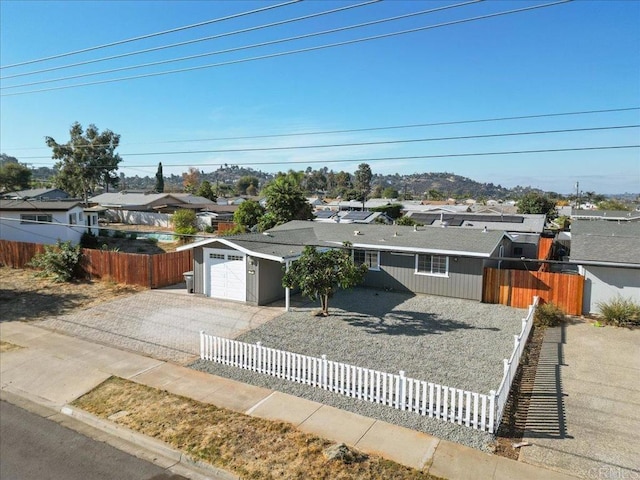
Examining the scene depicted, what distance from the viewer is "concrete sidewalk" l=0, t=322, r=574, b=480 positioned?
7473mm

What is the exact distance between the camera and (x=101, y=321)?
16203 millimetres

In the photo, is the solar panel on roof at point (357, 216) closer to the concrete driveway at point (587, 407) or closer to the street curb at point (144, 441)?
the concrete driveway at point (587, 407)

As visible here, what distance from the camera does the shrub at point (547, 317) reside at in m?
16.1

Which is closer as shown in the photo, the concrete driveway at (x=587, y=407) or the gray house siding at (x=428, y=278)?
the concrete driveway at (x=587, y=407)

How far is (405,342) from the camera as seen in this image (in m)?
13.9

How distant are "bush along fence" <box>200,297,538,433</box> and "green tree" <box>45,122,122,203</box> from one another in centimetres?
5526

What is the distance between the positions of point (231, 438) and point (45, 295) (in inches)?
639

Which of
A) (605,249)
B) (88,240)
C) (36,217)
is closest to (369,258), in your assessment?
(605,249)

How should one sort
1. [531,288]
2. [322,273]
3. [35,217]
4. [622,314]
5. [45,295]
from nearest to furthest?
1. [322,273]
2. [622,314]
3. [531,288]
4. [45,295]
5. [35,217]

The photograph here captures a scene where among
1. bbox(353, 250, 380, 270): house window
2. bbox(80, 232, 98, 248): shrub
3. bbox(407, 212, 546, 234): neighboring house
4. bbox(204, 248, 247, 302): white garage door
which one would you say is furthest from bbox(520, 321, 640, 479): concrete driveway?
bbox(80, 232, 98, 248): shrub

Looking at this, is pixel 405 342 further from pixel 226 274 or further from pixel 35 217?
pixel 35 217

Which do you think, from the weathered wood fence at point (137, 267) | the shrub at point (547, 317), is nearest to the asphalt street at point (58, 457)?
the weathered wood fence at point (137, 267)

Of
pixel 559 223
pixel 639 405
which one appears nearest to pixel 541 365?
pixel 639 405

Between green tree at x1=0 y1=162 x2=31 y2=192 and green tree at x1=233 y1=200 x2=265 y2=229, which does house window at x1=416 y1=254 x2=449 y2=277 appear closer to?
green tree at x1=233 y1=200 x2=265 y2=229
